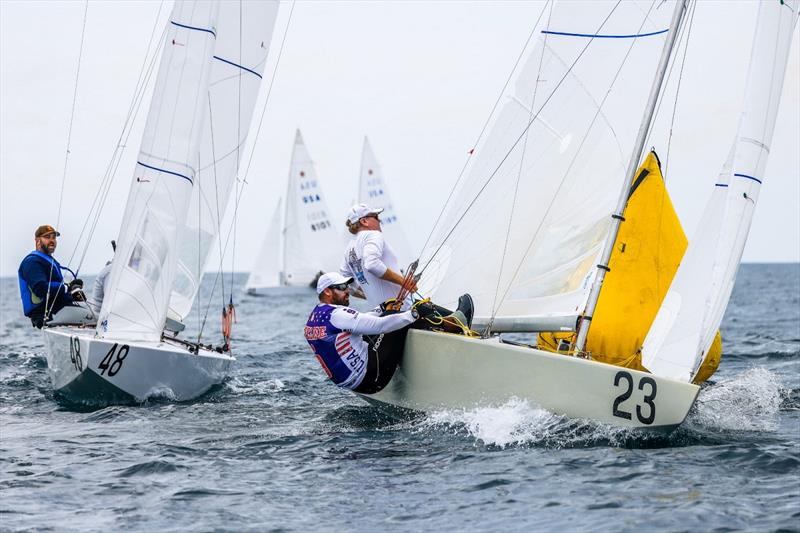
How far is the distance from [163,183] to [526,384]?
366 cm

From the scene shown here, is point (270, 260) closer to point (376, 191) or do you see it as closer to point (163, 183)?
point (376, 191)

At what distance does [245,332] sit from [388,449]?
513 inches

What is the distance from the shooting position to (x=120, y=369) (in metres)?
7.47

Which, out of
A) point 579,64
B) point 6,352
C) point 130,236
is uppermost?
point 579,64

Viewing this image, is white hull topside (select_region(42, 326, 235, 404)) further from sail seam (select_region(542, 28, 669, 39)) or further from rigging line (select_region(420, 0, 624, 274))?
sail seam (select_region(542, 28, 669, 39))

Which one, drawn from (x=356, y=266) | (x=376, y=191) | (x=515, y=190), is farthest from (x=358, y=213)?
(x=376, y=191)

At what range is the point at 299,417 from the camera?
7.21 meters

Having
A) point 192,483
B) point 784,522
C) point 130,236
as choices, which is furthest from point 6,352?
point 784,522

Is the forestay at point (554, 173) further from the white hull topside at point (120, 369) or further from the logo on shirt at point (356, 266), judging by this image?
the white hull topside at point (120, 369)

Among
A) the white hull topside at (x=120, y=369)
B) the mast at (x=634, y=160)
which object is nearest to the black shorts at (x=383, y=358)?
the mast at (x=634, y=160)

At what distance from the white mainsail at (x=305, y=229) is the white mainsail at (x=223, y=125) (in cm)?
2434

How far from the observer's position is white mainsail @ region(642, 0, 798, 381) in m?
5.72

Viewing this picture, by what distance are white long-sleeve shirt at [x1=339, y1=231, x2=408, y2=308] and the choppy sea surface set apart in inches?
33.3

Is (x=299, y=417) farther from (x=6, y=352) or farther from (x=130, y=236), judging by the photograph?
(x=6, y=352)
